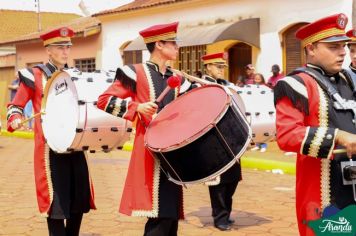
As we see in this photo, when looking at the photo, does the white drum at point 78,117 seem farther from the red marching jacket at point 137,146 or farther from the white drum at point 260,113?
the white drum at point 260,113

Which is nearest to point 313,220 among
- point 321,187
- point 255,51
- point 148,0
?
point 321,187

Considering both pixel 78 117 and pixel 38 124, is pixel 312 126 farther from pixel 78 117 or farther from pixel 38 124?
pixel 38 124

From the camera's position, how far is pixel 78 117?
4.87 m

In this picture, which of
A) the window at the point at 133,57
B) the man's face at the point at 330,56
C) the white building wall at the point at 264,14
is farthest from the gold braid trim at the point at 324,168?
the window at the point at 133,57

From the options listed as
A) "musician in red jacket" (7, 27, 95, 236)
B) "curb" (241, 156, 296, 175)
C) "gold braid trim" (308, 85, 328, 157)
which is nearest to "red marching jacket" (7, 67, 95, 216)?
"musician in red jacket" (7, 27, 95, 236)

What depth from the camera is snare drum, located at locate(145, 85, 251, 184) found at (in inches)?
149

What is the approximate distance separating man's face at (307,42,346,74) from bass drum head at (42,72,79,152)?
211cm

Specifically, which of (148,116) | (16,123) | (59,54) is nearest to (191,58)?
(59,54)

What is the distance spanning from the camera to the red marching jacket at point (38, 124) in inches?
202

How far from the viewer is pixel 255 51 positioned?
54.1 feet

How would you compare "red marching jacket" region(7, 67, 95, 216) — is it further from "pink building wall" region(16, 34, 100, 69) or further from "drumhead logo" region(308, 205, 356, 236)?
"pink building wall" region(16, 34, 100, 69)

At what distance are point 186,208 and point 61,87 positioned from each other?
2.92m

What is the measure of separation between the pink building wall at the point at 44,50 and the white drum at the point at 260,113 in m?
17.1

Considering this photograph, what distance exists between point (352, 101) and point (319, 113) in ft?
0.63
